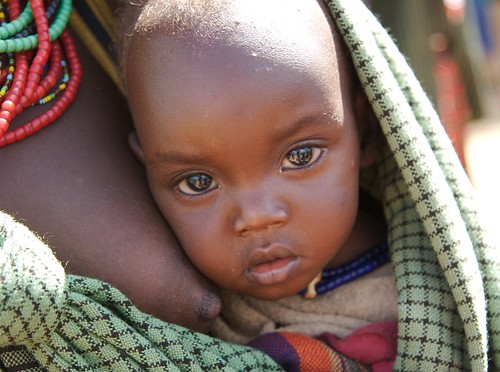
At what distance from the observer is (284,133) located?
1.42m

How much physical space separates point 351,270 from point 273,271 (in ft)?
0.93

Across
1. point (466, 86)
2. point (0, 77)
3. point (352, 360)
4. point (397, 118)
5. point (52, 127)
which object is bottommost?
point (466, 86)

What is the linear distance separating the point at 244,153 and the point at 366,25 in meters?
0.40

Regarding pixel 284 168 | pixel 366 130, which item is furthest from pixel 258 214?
pixel 366 130

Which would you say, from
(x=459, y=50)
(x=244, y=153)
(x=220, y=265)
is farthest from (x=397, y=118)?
(x=459, y=50)

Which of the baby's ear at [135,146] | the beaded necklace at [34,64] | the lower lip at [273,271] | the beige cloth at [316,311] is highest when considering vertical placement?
the beaded necklace at [34,64]

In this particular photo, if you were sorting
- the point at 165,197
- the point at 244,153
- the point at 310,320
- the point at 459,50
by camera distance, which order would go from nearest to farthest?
1. the point at 244,153
2. the point at 165,197
3. the point at 310,320
4. the point at 459,50

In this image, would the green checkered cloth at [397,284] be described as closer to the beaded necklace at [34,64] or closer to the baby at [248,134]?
the baby at [248,134]

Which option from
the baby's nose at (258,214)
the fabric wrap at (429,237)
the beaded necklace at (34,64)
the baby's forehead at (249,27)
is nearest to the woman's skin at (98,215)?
the beaded necklace at (34,64)

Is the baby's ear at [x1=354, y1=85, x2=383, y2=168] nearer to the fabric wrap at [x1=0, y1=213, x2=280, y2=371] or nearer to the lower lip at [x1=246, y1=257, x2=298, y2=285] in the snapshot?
the lower lip at [x1=246, y1=257, x2=298, y2=285]

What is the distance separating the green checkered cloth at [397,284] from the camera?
45.1 inches

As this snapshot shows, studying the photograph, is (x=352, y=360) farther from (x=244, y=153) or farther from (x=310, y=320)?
(x=244, y=153)

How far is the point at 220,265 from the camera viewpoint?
1.46 meters

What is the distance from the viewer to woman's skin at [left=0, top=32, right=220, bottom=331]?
4.51 feet
